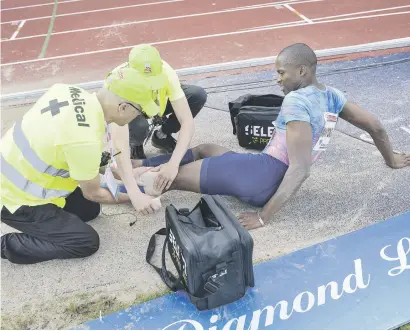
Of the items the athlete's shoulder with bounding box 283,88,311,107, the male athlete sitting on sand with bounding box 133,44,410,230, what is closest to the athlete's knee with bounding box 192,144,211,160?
the male athlete sitting on sand with bounding box 133,44,410,230

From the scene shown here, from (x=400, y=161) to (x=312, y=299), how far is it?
5.35 feet

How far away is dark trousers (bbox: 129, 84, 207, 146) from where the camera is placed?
3.95 metres

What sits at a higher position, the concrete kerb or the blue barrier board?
the blue barrier board

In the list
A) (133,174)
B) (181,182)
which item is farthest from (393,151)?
(133,174)

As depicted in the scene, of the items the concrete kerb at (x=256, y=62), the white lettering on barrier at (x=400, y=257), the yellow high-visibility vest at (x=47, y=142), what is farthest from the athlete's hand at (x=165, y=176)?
the concrete kerb at (x=256, y=62)

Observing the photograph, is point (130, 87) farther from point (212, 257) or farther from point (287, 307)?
point (287, 307)

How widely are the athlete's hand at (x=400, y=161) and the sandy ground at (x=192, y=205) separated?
49 millimetres

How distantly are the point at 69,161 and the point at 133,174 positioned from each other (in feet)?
2.53

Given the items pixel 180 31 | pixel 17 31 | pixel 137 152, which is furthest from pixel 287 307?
pixel 17 31

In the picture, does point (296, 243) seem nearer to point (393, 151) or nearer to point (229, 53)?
point (393, 151)

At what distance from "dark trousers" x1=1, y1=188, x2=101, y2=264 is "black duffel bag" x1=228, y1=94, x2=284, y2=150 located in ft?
5.28

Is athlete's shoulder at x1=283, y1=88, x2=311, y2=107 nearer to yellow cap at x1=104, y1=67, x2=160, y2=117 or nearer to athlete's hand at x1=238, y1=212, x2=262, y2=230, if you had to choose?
athlete's hand at x1=238, y1=212, x2=262, y2=230

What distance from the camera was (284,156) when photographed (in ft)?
10.9

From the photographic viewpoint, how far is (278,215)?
3480 millimetres
